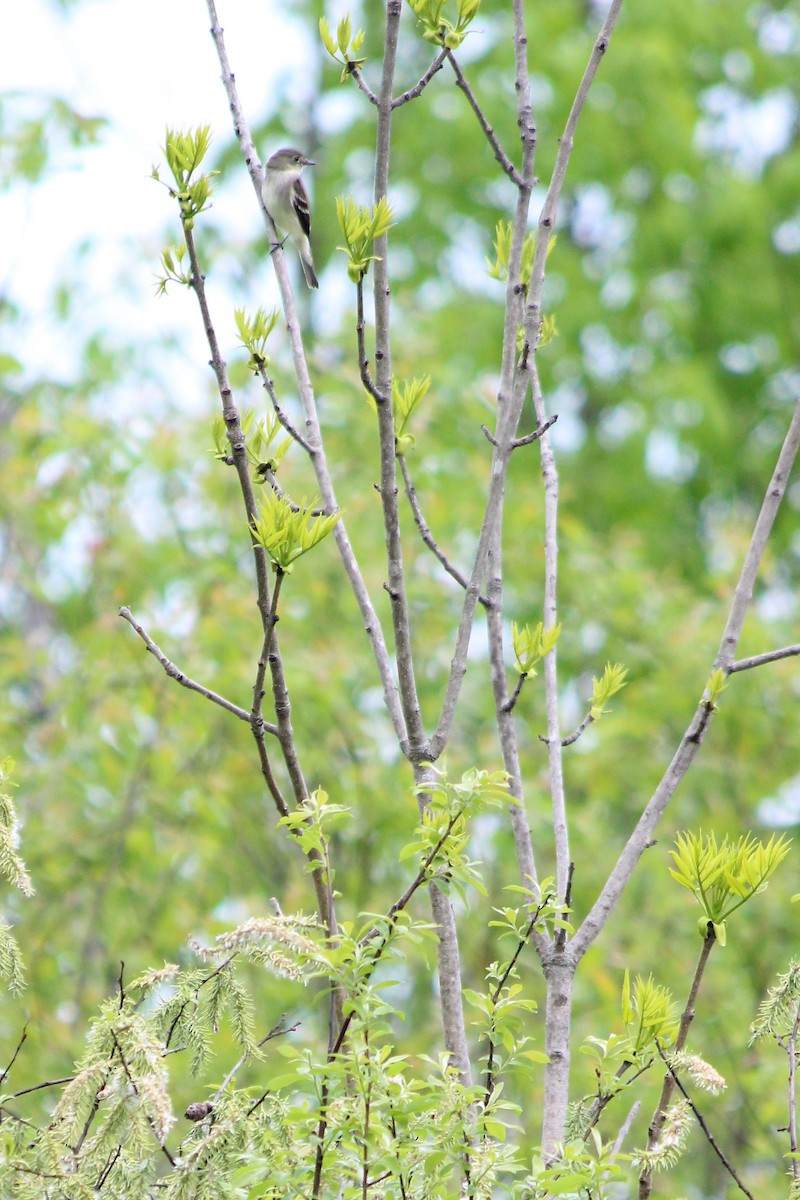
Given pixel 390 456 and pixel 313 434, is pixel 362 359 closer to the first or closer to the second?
pixel 390 456

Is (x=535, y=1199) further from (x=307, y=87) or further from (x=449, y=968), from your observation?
(x=307, y=87)

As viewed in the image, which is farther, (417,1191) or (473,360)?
(473,360)

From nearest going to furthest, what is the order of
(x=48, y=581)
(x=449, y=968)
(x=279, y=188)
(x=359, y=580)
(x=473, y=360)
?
(x=449, y=968) < (x=359, y=580) < (x=279, y=188) < (x=48, y=581) < (x=473, y=360)

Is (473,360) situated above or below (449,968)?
above

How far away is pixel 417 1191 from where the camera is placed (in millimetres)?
1809

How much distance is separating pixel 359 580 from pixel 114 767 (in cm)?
447

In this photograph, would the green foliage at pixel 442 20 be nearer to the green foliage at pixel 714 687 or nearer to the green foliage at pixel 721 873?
the green foliage at pixel 714 687

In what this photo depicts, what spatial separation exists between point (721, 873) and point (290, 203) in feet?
17.0

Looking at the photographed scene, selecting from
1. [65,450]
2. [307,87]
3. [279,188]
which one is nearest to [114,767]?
[65,450]

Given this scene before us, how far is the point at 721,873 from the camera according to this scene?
6.50ft

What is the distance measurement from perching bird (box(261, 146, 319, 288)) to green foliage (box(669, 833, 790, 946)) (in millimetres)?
4770

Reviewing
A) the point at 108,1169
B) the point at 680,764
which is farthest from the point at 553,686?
the point at 108,1169

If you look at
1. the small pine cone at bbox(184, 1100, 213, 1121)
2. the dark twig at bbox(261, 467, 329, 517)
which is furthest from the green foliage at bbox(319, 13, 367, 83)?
the small pine cone at bbox(184, 1100, 213, 1121)

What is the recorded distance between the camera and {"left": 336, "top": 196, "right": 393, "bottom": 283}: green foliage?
2.24 metres
